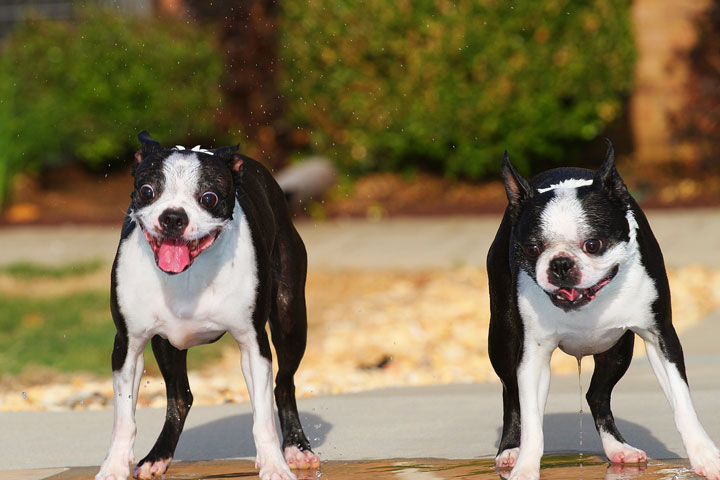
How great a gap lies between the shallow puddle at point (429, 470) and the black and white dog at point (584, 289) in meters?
0.34

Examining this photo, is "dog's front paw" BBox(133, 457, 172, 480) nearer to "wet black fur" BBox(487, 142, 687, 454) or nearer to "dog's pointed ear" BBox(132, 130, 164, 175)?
"dog's pointed ear" BBox(132, 130, 164, 175)

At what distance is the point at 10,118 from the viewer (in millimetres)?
16453

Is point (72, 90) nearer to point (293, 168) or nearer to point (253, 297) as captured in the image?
point (293, 168)

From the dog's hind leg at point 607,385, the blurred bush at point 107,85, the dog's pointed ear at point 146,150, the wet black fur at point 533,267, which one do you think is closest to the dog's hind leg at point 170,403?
the dog's pointed ear at point 146,150

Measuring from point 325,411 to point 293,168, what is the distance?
9.49 meters

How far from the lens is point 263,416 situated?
4.91m

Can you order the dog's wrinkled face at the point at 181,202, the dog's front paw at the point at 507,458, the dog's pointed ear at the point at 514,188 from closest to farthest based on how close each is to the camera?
the dog's wrinkled face at the point at 181,202, the dog's pointed ear at the point at 514,188, the dog's front paw at the point at 507,458

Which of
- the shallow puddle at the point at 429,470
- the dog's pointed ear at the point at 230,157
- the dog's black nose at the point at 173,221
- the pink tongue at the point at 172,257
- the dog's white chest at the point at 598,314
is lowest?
the shallow puddle at the point at 429,470

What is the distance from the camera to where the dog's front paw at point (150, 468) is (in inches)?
208

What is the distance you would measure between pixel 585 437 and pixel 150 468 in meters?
1.91

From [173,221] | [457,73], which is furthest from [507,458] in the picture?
[457,73]

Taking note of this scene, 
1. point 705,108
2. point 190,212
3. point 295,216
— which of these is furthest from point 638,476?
point 705,108

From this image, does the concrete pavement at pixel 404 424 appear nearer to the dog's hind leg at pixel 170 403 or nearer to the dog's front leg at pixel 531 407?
the dog's hind leg at pixel 170 403

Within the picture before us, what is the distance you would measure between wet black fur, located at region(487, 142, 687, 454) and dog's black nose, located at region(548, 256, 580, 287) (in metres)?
0.14
